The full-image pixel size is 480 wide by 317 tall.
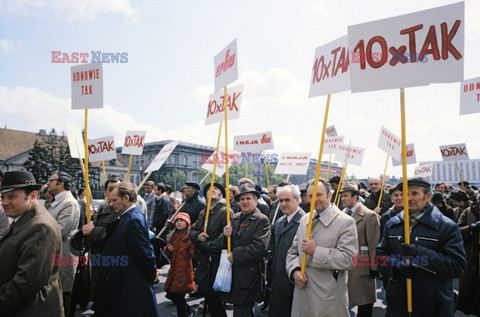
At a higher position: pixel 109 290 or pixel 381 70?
pixel 381 70

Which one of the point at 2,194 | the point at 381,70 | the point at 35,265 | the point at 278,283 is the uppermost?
the point at 381,70

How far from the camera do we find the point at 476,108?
6.76m

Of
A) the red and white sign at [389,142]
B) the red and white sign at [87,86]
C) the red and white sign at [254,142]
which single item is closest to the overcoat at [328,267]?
the red and white sign at [87,86]

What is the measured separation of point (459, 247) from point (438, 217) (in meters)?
0.30

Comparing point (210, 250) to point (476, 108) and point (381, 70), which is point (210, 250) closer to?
point (381, 70)

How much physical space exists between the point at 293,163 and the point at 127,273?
7.75 metres

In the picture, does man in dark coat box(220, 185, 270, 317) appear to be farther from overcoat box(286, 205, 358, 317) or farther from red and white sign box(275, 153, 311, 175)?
red and white sign box(275, 153, 311, 175)

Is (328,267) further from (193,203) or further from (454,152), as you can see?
(454,152)

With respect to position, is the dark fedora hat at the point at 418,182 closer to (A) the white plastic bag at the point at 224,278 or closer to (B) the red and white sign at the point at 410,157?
(A) the white plastic bag at the point at 224,278

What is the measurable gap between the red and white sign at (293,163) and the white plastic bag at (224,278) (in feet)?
19.9

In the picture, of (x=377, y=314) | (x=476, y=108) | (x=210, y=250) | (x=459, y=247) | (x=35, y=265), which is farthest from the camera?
(x=476, y=108)

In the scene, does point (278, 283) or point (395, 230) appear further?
Answer: point (278, 283)

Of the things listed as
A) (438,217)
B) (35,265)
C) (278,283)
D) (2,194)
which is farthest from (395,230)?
(2,194)

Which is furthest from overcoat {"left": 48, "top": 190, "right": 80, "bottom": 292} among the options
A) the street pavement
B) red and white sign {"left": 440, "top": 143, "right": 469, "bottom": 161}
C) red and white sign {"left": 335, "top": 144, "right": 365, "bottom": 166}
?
red and white sign {"left": 440, "top": 143, "right": 469, "bottom": 161}
